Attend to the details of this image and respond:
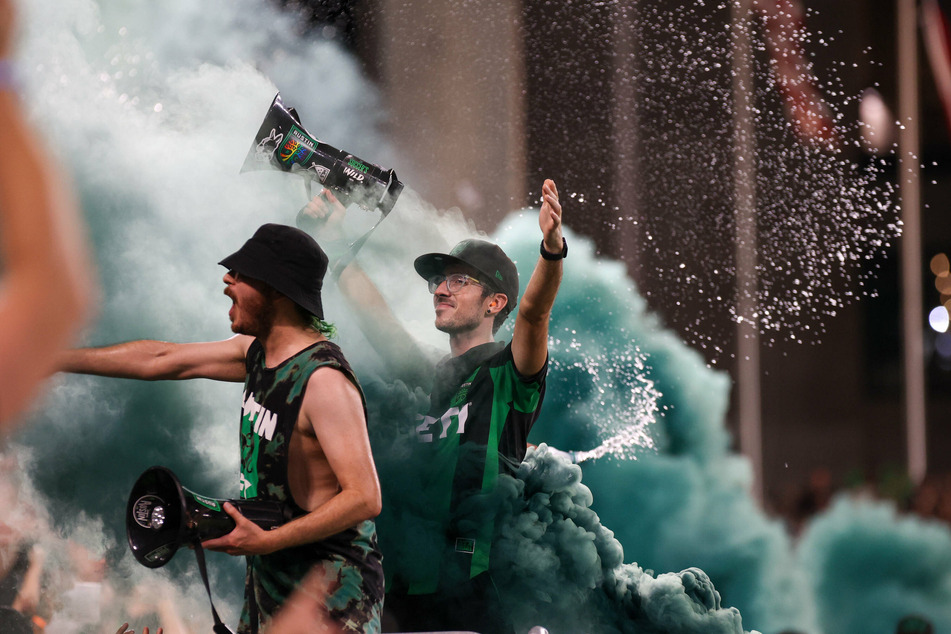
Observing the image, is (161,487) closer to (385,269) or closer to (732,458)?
(385,269)

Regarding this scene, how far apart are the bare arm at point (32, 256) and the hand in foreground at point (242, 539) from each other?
1428mm

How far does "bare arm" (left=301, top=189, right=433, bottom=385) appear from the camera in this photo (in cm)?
332

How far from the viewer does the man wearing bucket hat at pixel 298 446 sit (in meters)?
2.22

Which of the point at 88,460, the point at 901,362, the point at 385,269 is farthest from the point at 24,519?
the point at 901,362

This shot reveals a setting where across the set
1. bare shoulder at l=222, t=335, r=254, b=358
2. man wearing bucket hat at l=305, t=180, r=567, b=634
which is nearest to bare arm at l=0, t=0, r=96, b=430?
bare shoulder at l=222, t=335, r=254, b=358

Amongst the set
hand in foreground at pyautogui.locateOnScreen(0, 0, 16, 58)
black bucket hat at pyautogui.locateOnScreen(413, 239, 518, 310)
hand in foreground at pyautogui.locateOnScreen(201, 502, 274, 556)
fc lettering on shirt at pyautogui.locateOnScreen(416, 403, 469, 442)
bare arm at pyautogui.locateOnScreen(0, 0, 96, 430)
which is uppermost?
black bucket hat at pyautogui.locateOnScreen(413, 239, 518, 310)

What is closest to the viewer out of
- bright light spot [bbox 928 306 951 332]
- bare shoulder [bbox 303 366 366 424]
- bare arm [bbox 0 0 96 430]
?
bare arm [bbox 0 0 96 430]

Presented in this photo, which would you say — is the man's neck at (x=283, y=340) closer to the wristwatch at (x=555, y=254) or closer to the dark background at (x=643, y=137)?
the wristwatch at (x=555, y=254)

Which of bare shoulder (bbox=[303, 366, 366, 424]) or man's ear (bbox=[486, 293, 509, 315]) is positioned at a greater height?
man's ear (bbox=[486, 293, 509, 315])

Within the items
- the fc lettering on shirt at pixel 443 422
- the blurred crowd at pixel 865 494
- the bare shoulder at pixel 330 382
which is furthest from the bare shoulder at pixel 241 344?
the blurred crowd at pixel 865 494

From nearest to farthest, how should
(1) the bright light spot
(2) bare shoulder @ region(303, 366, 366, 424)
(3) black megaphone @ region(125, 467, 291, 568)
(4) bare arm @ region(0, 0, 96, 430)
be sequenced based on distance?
(4) bare arm @ region(0, 0, 96, 430) < (3) black megaphone @ region(125, 467, 291, 568) < (2) bare shoulder @ region(303, 366, 366, 424) < (1) the bright light spot

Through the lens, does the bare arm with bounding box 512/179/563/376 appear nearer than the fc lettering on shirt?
Yes

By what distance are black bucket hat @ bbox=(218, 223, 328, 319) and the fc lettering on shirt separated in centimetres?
88

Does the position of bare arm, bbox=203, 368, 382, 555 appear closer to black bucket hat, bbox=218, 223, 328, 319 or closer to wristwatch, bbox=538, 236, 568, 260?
black bucket hat, bbox=218, 223, 328, 319
